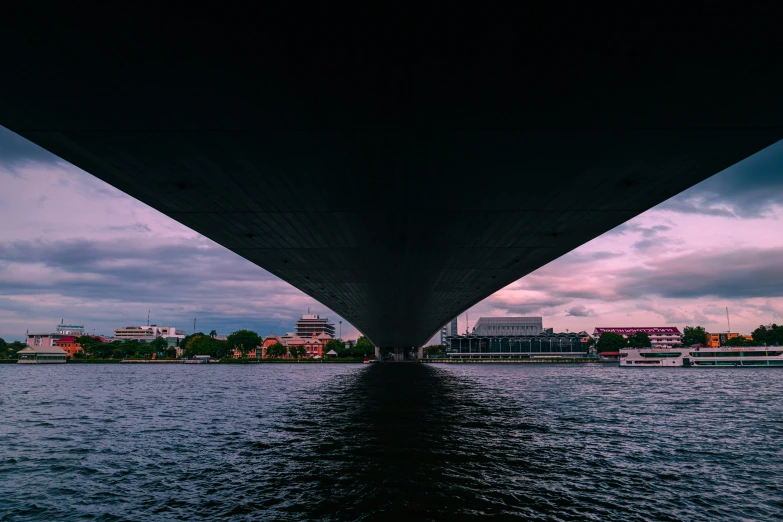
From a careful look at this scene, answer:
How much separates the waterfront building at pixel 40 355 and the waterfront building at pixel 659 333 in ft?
602

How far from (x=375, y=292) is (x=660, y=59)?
109 ft

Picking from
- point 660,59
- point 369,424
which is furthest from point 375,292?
point 660,59

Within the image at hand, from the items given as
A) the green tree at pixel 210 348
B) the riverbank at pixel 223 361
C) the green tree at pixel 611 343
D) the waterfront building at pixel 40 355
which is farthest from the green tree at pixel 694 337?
the waterfront building at pixel 40 355

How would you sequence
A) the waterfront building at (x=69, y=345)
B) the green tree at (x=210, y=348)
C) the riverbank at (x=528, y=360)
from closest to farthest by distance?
the green tree at (x=210, y=348) → the waterfront building at (x=69, y=345) → the riverbank at (x=528, y=360)

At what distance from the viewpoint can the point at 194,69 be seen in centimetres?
831

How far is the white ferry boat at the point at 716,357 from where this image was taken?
9825 centimetres

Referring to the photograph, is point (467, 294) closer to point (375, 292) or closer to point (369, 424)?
point (375, 292)

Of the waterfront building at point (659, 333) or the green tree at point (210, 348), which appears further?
the waterfront building at point (659, 333)

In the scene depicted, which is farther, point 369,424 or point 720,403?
point 720,403

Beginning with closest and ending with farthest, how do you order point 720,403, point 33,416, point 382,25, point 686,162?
point 382,25 < point 686,162 < point 33,416 < point 720,403

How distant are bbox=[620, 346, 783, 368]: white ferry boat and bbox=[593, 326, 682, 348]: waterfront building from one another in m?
71.8

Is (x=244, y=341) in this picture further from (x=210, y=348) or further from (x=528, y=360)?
(x=528, y=360)

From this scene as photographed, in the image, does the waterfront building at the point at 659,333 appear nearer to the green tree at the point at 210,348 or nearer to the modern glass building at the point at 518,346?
the modern glass building at the point at 518,346

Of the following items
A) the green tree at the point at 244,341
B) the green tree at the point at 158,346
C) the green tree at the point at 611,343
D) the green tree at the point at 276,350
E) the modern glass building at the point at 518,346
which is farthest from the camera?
the modern glass building at the point at 518,346
